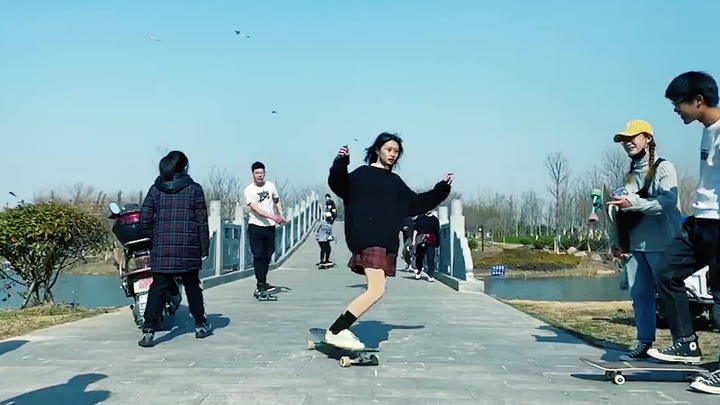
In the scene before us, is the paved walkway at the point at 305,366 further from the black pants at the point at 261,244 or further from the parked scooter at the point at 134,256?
the black pants at the point at 261,244

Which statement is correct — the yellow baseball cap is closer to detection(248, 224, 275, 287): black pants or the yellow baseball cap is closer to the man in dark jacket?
detection(248, 224, 275, 287): black pants

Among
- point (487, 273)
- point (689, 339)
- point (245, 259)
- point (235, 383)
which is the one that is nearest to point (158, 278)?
point (235, 383)

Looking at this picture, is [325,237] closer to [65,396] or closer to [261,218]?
[261,218]

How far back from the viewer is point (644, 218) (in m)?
4.89

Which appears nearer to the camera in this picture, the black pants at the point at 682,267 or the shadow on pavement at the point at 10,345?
the black pants at the point at 682,267

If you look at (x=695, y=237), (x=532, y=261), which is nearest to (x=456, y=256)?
(x=695, y=237)

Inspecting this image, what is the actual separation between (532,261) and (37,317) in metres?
31.1

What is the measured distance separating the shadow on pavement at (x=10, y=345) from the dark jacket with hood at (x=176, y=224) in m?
1.15

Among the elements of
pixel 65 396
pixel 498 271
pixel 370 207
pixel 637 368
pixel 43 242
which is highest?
pixel 370 207

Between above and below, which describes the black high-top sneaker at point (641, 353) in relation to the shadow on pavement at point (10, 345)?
above

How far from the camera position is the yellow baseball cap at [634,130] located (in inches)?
192

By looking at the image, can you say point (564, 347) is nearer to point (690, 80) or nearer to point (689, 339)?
point (689, 339)

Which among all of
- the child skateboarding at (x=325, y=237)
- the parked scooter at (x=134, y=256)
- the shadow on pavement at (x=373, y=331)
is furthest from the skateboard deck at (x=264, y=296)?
the child skateboarding at (x=325, y=237)

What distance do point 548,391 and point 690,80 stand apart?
74.8 inches
